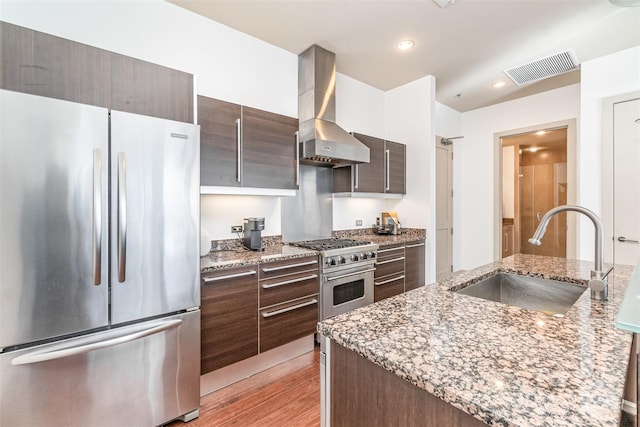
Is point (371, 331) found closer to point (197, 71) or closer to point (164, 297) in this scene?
point (164, 297)

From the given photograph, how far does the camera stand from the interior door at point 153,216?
1.47 m

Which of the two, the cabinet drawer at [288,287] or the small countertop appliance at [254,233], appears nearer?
the cabinet drawer at [288,287]

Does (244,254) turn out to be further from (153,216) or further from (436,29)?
(436,29)

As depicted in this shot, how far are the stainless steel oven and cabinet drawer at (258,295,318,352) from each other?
0.13 meters

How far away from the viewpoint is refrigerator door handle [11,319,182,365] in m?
1.28

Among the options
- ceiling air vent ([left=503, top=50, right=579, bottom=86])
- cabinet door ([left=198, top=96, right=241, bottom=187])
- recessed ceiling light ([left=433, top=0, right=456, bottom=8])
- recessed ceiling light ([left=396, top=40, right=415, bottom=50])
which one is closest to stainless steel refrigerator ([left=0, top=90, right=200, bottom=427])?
cabinet door ([left=198, top=96, right=241, bottom=187])

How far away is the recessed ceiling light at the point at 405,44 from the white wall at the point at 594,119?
188 centimetres

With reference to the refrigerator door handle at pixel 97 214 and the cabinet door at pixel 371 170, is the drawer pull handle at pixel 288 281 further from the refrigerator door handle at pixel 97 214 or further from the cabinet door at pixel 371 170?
the cabinet door at pixel 371 170

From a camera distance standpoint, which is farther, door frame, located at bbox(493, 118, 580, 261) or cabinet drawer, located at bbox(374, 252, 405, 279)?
door frame, located at bbox(493, 118, 580, 261)

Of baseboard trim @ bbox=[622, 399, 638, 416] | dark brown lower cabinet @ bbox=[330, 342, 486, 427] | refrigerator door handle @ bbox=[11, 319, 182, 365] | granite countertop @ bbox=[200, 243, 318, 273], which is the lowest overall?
refrigerator door handle @ bbox=[11, 319, 182, 365]

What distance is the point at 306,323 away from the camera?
241cm

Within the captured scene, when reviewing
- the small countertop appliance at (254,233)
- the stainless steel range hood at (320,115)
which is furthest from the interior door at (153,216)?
the stainless steel range hood at (320,115)

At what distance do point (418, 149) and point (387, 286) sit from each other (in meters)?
1.83

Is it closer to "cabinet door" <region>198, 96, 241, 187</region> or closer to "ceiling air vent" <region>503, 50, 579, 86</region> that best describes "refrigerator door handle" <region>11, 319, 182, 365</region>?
"cabinet door" <region>198, 96, 241, 187</region>
